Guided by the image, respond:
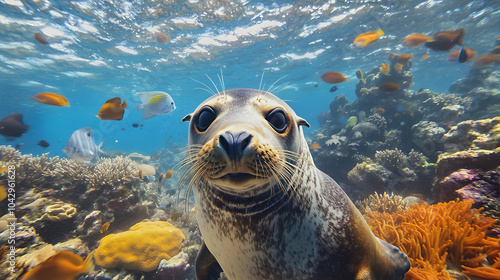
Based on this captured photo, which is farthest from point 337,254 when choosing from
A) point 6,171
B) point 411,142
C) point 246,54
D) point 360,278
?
point 246,54

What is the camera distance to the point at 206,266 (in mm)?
2289

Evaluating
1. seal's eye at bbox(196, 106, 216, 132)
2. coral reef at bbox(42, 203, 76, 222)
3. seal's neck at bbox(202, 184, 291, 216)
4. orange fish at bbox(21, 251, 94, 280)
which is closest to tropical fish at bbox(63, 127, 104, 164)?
coral reef at bbox(42, 203, 76, 222)

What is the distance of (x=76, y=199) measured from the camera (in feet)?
15.8

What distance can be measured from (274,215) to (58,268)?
9.78 feet

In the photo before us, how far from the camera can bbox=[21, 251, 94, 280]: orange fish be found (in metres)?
2.39

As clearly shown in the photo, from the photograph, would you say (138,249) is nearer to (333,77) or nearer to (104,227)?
(104,227)

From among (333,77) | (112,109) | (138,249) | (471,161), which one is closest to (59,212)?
(138,249)

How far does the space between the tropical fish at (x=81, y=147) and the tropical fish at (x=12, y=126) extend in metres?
1.02

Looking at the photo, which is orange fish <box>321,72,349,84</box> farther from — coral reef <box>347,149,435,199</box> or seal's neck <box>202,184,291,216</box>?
seal's neck <box>202,184,291,216</box>

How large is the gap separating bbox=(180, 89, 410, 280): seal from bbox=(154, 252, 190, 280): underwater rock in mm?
2758

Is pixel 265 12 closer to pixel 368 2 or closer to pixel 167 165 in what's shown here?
pixel 368 2

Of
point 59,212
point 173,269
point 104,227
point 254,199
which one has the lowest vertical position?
point 173,269

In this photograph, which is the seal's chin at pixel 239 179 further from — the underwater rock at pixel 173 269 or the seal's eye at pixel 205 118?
the underwater rock at pixel 173 269

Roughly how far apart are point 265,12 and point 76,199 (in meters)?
11.8
